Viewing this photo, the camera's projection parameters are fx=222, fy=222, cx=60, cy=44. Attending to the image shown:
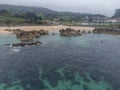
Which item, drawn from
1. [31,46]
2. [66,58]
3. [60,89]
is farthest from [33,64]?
[31,46]

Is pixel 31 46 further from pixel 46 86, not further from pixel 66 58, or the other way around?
pixel 46 86

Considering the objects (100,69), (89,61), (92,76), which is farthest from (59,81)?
(89,61)

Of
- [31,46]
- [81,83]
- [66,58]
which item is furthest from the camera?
[31,46]

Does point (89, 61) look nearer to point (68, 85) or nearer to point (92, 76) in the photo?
point (92, 76)

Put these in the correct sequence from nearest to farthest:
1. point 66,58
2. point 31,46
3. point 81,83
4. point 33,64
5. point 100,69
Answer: point 81,83, point 100,69, point 33,64, point 66,58, point 31,46

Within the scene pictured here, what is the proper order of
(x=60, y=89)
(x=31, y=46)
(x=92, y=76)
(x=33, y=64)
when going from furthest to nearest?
(x=31, y=46), (x=33, y=64), (x=92, y=76), (x=60, y=89)

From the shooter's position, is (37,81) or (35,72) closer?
(37,81)
